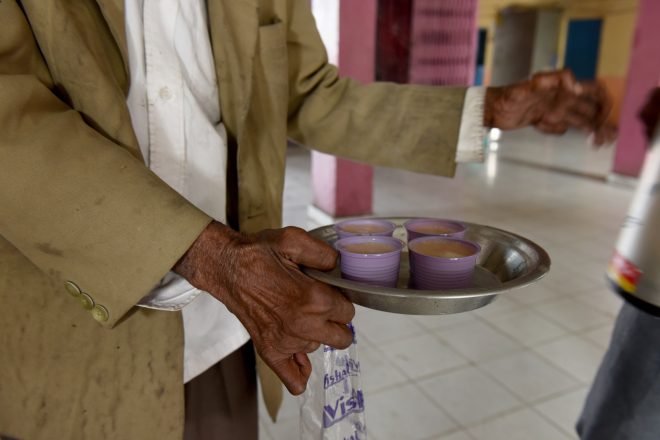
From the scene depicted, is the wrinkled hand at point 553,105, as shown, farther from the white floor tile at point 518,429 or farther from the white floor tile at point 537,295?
the white floor tile at point 537,295

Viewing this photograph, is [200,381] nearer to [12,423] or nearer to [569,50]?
[12,423]

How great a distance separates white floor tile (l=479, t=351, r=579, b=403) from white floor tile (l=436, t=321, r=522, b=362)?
0.05 metres

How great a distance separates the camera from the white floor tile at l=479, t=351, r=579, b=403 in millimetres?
2137

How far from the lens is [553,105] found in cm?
108

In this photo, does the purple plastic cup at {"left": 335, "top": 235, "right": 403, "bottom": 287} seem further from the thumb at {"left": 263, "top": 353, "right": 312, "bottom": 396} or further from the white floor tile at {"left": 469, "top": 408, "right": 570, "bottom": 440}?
the white floor tile at {"left": 469, "top": 408, "right": 570, "bottom": 440}

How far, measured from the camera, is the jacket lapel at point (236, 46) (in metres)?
0.93

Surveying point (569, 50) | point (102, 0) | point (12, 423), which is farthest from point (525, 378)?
point (569, 50)

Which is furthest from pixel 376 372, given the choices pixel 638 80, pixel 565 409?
pixel 638 80

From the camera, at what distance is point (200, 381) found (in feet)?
3.64

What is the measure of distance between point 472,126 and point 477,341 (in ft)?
5.44

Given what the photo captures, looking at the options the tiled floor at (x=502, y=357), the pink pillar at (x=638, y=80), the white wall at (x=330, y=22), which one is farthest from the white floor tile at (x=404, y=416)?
the pink pillar at (x=638, y=80)

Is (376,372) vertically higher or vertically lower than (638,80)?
lower

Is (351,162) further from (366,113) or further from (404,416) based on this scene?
(366,113)

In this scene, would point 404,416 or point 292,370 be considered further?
point 404,416
